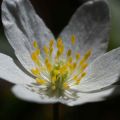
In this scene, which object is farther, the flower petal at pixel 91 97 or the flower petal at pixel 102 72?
the flower petal at pixel 102 72

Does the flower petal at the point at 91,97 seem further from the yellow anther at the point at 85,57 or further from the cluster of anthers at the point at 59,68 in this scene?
the yellow anther at the point at 85,57

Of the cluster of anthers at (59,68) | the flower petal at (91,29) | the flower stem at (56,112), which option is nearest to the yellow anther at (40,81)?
the cluster of anthers at (59,68)

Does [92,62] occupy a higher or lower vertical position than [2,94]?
higher

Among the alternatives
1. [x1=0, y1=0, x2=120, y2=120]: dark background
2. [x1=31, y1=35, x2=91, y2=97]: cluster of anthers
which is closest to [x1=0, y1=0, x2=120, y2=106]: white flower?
[x1=31, y1=35, x2=91, y2=97]: cluster of anthers

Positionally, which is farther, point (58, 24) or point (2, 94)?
point (58, 24)

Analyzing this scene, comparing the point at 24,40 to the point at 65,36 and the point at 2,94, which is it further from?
the point at 2,94

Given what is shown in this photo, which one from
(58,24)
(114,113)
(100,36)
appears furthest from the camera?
(58,24)

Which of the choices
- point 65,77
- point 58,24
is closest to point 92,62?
point 65,77
